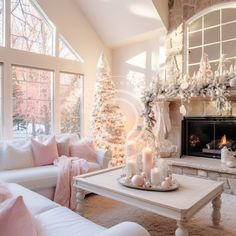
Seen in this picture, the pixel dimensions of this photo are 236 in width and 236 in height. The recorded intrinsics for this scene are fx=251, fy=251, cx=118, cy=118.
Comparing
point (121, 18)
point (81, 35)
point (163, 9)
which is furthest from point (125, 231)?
point (81, 35)

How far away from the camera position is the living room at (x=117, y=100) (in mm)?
3066

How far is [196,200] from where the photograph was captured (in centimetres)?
206

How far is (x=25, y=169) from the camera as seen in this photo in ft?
11.1

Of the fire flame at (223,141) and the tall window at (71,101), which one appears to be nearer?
the fire flame at (223,141)

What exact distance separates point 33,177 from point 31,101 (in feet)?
6.82

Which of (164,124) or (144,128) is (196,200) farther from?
(144,128)

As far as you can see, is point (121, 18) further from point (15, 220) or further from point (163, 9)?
point (15, 220)

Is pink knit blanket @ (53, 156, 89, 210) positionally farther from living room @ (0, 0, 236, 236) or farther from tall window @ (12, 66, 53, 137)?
tall window @ (12, 66, 53, 137)

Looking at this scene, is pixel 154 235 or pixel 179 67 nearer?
pixel 154 235

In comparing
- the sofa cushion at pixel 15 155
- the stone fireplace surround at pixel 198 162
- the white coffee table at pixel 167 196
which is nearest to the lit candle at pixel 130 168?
the white coffee table at pixel 167 196

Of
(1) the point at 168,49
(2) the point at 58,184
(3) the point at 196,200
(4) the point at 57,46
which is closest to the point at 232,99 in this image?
(1) the point at 168,49

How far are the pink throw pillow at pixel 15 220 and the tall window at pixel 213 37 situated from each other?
4031mm

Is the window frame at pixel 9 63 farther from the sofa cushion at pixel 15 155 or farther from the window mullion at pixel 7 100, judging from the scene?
the sofa cushion at pixel 15 155

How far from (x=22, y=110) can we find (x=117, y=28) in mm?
2561
